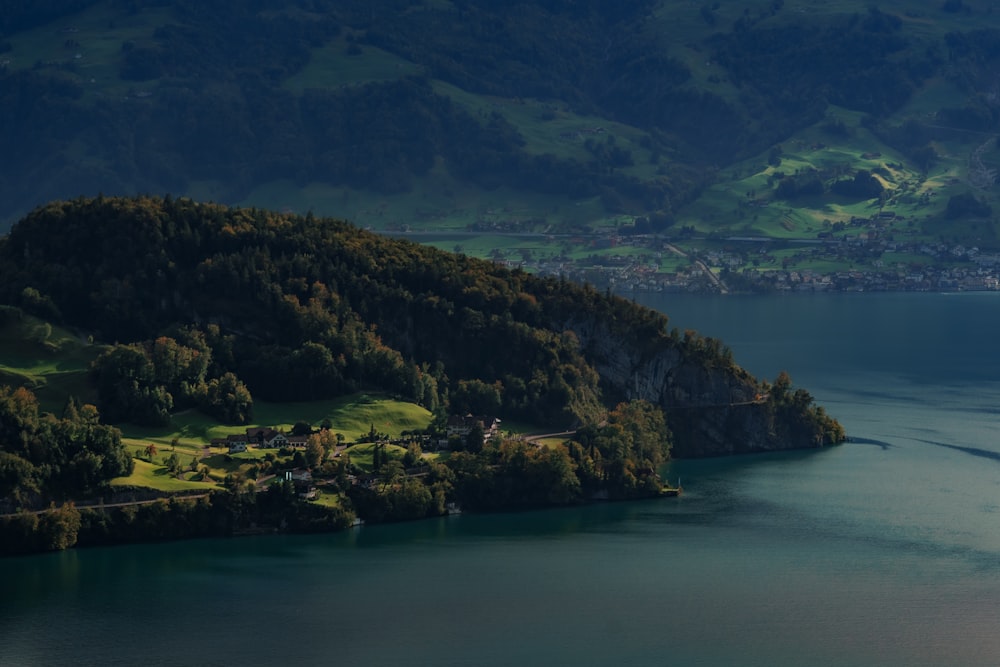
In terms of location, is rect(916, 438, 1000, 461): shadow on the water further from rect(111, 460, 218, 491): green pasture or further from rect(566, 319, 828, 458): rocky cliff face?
rect(111, 460, 218, 491): green pasture

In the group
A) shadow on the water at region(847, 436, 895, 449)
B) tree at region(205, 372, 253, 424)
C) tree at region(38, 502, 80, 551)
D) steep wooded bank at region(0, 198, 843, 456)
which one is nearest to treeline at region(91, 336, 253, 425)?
tree at region(205, 372, 253, 424)

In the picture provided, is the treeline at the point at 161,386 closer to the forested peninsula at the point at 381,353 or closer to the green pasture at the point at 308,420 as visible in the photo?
the forested peninsula at the point at 381,353

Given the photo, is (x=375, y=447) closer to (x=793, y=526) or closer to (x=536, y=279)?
(x=793, y=526)

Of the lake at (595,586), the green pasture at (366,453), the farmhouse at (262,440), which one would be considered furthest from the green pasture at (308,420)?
the lake at (595,586)

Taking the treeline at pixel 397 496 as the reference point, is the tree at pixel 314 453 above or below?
above

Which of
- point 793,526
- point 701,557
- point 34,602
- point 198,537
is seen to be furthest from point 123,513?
point 793,526
